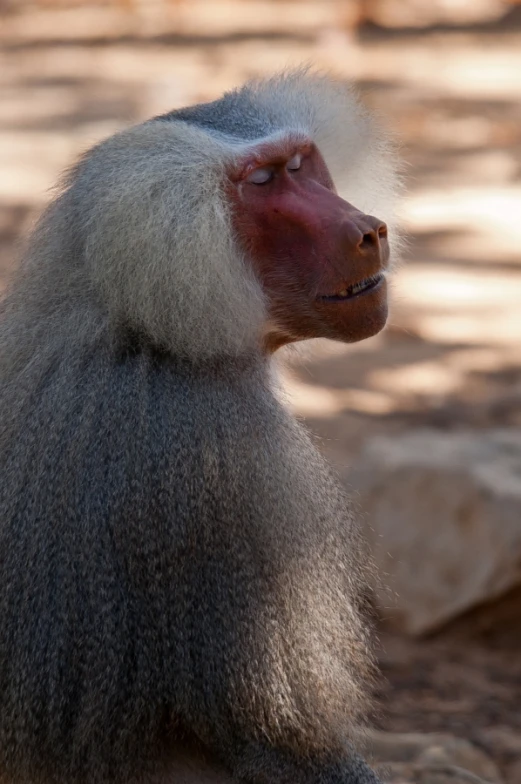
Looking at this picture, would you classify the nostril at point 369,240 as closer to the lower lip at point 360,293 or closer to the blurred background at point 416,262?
the lower lip at point 360,293

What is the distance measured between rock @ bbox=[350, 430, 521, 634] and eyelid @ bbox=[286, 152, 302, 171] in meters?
1.68

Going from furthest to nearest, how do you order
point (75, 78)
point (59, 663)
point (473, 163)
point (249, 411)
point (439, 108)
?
1. point (75, 78)
2. point (439, 108)
3. point (473, 163)
4. point (249, 411)
5. point (59, 663)

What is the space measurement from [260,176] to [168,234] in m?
0.36

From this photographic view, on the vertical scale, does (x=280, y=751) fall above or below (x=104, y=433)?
below

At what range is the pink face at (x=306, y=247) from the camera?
8.37ft

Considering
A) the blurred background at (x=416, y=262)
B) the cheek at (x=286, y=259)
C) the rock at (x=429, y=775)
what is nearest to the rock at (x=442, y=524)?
the blurred background at (x=416, y=262)

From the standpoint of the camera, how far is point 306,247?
2580mm

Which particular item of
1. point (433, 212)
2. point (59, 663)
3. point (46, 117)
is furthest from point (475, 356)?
point (46, 117)

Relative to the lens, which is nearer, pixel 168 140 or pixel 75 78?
pixel 168 140

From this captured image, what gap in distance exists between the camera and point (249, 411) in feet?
7.88

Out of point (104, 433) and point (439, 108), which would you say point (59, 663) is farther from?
point (439, 108)

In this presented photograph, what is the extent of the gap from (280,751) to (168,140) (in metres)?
1.20

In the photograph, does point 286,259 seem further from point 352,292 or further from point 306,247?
point 352,292

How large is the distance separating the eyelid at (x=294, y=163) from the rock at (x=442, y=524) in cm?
168
